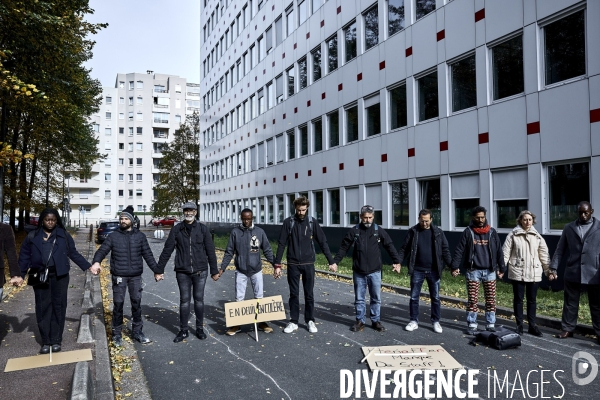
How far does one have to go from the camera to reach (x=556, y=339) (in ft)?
24.3

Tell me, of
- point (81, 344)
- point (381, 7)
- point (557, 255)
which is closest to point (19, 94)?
point (81, 344)

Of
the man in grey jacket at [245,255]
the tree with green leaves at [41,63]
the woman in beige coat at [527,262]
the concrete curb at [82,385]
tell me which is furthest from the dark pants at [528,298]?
the tree with green leaves at [41,63]

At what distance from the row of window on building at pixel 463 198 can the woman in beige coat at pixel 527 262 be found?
4483 millimetres

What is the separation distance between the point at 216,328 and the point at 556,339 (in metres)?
5.14

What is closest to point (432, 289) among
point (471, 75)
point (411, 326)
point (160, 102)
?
point (411, 326)

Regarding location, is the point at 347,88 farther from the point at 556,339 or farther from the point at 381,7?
the point at 556,339

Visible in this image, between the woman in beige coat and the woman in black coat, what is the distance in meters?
6.28

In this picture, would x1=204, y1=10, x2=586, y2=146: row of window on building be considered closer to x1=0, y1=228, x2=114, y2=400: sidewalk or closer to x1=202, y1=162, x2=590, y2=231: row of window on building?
x1=202, y1=162, x2=590, y2=231: row of window on building

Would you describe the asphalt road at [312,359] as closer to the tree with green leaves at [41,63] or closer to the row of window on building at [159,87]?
the tree with green leaves at [41,63]

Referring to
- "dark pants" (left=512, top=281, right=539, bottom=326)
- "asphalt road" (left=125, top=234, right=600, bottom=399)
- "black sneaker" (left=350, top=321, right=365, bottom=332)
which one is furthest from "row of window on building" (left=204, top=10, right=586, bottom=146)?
"black sneaker" (left=350, top=321, right=365, bottom=332)

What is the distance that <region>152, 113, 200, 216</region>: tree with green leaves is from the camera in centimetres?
5756

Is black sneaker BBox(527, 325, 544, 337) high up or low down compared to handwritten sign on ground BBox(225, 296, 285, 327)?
down

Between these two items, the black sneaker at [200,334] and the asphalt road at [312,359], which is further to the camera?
the black sneaker at [200,334]

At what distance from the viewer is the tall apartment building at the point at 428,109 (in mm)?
11734
